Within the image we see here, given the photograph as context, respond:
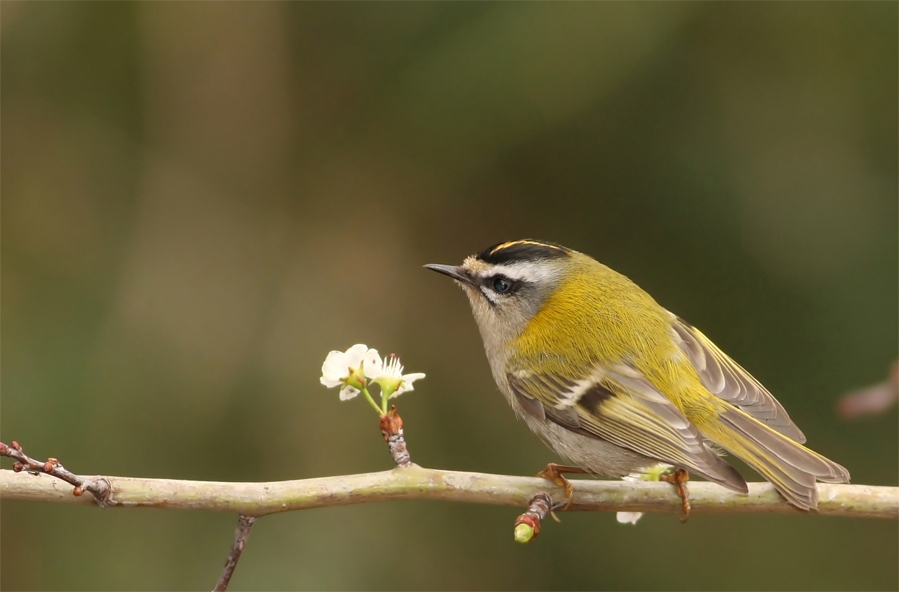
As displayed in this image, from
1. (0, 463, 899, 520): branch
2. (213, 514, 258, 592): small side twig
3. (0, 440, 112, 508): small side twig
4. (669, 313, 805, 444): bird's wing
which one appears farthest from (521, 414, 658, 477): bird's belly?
(0, 440, 112, 508): small side twig

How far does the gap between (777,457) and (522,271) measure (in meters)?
0.89

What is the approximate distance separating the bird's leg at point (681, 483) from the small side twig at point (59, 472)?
3.91 ft

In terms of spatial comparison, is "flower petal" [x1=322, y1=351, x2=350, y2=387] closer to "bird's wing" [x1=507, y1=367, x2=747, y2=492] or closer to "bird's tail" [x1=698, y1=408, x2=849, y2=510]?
"bird's wing" [x1=507, y1=367, x2=747, y2=492]

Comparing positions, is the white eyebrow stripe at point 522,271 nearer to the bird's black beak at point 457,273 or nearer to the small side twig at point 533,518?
the bird's black beak at point 457,273

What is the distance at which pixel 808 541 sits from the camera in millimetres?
3197

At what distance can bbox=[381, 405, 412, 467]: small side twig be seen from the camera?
1.77 m

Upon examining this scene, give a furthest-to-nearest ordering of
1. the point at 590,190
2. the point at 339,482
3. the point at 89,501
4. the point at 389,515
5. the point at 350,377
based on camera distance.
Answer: the point at 590,190, the point at 389,515, the point at 350,377, the point at 339,482, the point at 89,501

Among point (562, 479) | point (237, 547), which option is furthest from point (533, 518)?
point (237, 547)

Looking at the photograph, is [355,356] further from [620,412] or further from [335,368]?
[620,412]

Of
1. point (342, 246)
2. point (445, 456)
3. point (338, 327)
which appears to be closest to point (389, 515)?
point (445, 456)

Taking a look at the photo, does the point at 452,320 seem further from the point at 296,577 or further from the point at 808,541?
the point at 808,541

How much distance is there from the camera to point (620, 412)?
2.11 meters

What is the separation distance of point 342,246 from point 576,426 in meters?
1.74

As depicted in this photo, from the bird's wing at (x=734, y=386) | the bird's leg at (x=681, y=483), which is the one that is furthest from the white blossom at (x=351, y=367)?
the bird's wing at (x=734, y=386)
